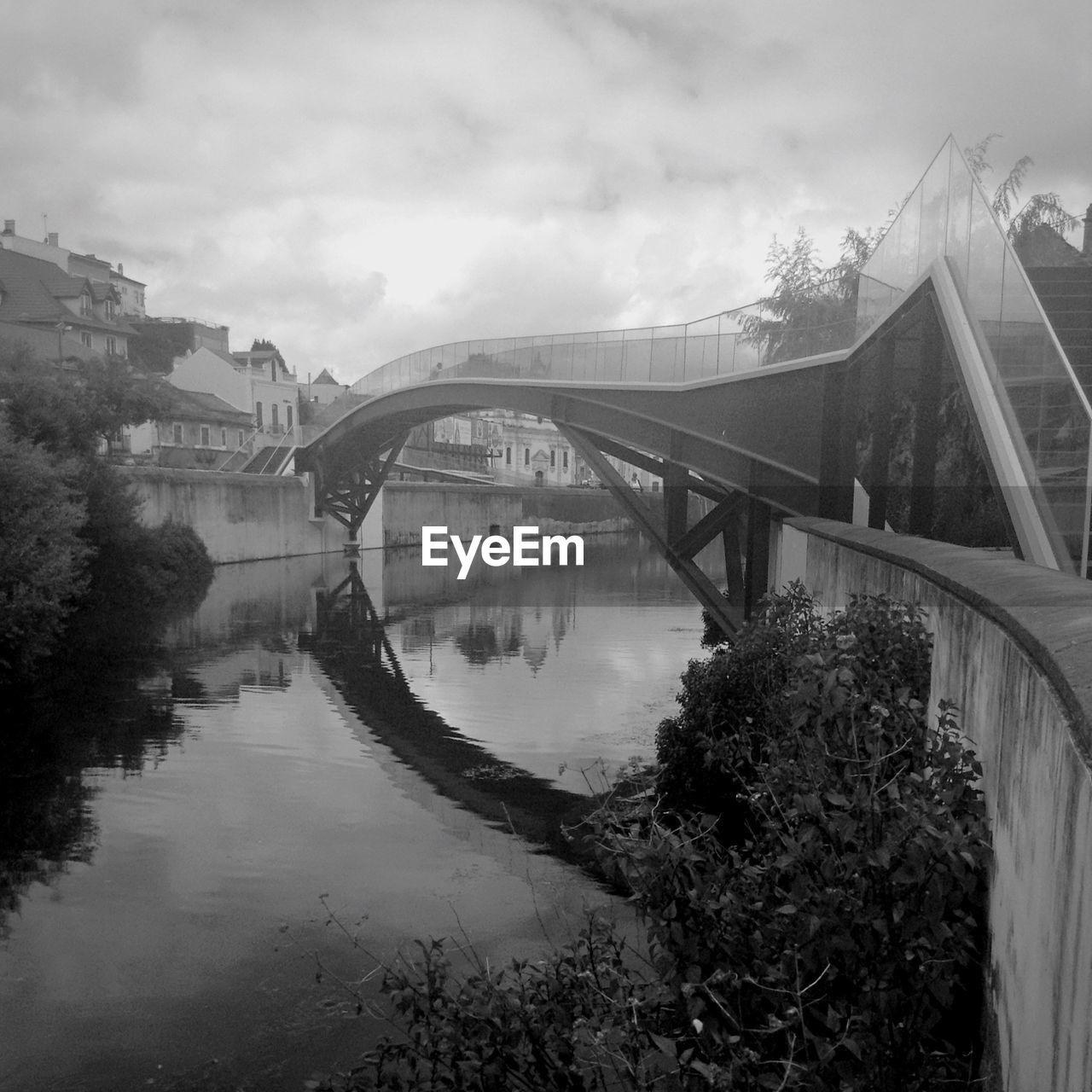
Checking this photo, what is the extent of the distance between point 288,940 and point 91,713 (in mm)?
10267

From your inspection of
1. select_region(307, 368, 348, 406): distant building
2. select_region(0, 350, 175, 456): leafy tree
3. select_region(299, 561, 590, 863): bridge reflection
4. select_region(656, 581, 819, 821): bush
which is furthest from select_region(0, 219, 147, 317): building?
select_region(656, 581, 819, 821): bush

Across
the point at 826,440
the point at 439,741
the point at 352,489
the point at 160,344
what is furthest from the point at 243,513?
the point at 826,440

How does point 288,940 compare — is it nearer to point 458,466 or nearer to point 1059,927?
point 1059,927

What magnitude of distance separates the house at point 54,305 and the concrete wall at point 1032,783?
52.2 metres

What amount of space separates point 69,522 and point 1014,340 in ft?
61.0

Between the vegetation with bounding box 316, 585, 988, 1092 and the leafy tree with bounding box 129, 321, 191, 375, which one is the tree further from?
the leafy tree with bounding box 129, 321, 191, 375

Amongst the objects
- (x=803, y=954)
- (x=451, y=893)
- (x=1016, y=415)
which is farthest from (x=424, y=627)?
(x=803, y=954)

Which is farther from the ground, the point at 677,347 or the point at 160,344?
the point at 160,344

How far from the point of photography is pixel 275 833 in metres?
12.4

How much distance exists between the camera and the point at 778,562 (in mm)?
17047

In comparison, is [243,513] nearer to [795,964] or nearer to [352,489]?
[352,489]

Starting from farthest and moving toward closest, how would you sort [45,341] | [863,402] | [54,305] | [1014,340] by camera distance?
1. [54,305]
2. [45,341]
3. [863,402]
4. [1014,340]

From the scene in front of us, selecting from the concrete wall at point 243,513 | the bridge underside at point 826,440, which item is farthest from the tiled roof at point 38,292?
the bridge underside at point 826,440

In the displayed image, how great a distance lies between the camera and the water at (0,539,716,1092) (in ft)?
26.4
